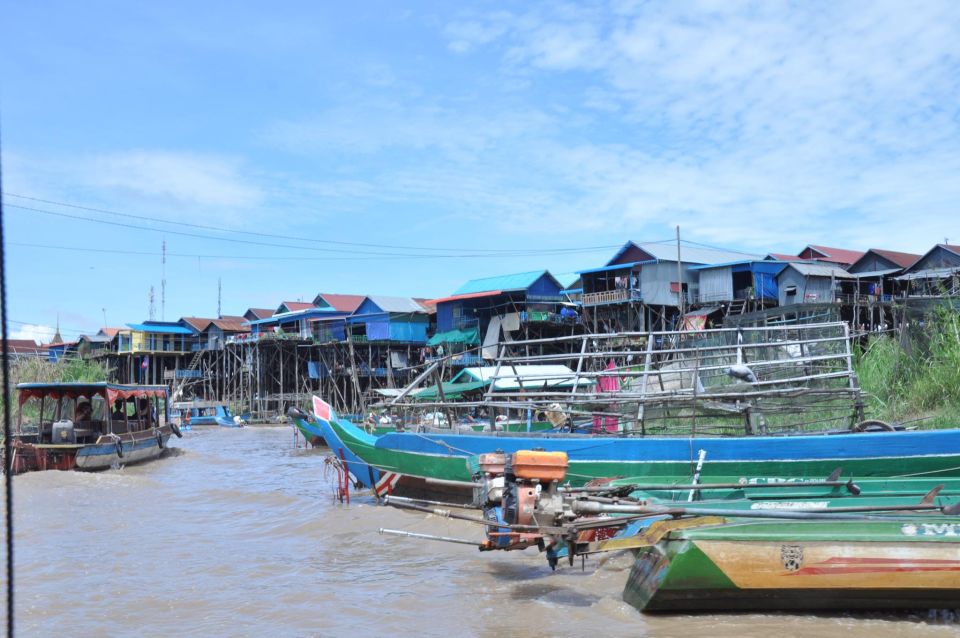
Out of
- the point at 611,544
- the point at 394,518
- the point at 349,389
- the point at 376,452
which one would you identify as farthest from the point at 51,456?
the point at 349,389

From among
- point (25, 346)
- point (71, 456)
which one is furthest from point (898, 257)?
point (25, 346)

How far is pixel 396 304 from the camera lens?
48750 mm

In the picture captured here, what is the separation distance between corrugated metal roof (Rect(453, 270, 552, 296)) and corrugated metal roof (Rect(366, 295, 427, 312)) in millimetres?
5837

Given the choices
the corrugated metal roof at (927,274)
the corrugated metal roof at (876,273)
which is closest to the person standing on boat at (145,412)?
the corrugated metal roof at (927,274)

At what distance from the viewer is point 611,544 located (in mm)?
6941

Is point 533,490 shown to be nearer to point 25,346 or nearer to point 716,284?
point 716,284

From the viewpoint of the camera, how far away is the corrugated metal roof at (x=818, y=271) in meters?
35.4

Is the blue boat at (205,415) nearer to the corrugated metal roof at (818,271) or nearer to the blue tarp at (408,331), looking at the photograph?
the blue tarp at (408,331)

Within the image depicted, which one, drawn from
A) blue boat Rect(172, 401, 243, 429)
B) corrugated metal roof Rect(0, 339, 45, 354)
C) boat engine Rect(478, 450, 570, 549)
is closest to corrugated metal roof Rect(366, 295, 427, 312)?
blue boat Rect(172, 401, 243, 429)

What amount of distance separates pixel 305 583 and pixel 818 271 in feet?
108

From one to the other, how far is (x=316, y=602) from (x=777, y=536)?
14.8 feet

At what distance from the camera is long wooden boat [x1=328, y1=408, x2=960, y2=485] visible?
8.73 meters

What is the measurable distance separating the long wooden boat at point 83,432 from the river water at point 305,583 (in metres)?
4.41

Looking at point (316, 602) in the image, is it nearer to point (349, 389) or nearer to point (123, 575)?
point (123, 575)
